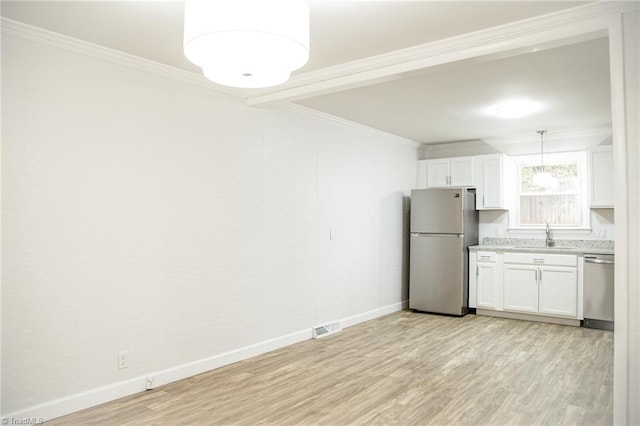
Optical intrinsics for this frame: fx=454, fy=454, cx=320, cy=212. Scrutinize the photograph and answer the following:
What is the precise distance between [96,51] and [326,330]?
3.47m

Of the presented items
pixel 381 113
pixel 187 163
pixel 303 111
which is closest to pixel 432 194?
pixel 381 113

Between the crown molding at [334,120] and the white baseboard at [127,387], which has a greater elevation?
the crown molding at [334,120]

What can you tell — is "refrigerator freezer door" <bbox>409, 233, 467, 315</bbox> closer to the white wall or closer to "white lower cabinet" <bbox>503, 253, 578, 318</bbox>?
"white lower cabinet" <bbox>503, 253, 578, 318</bbox>

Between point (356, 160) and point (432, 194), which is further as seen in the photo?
point (432, 194)

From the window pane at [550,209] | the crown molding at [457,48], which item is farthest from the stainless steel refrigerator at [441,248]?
the crown molding at [457,48]

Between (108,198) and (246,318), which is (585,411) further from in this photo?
(108,198)

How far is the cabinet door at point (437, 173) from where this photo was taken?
6.84 m

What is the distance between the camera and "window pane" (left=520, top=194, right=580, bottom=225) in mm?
6148

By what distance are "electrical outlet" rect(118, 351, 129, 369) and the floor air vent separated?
2121 millimetres

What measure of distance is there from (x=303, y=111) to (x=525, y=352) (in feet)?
10.9

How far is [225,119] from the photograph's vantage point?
13.2 feet

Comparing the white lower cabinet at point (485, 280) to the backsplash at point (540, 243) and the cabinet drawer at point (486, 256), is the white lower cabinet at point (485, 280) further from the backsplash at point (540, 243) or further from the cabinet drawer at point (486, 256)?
the backsplash at point (540, 243)

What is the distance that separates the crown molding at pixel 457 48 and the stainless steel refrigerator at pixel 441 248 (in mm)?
3127

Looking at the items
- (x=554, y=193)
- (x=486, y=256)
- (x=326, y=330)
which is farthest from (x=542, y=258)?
(x=326, y=330)
